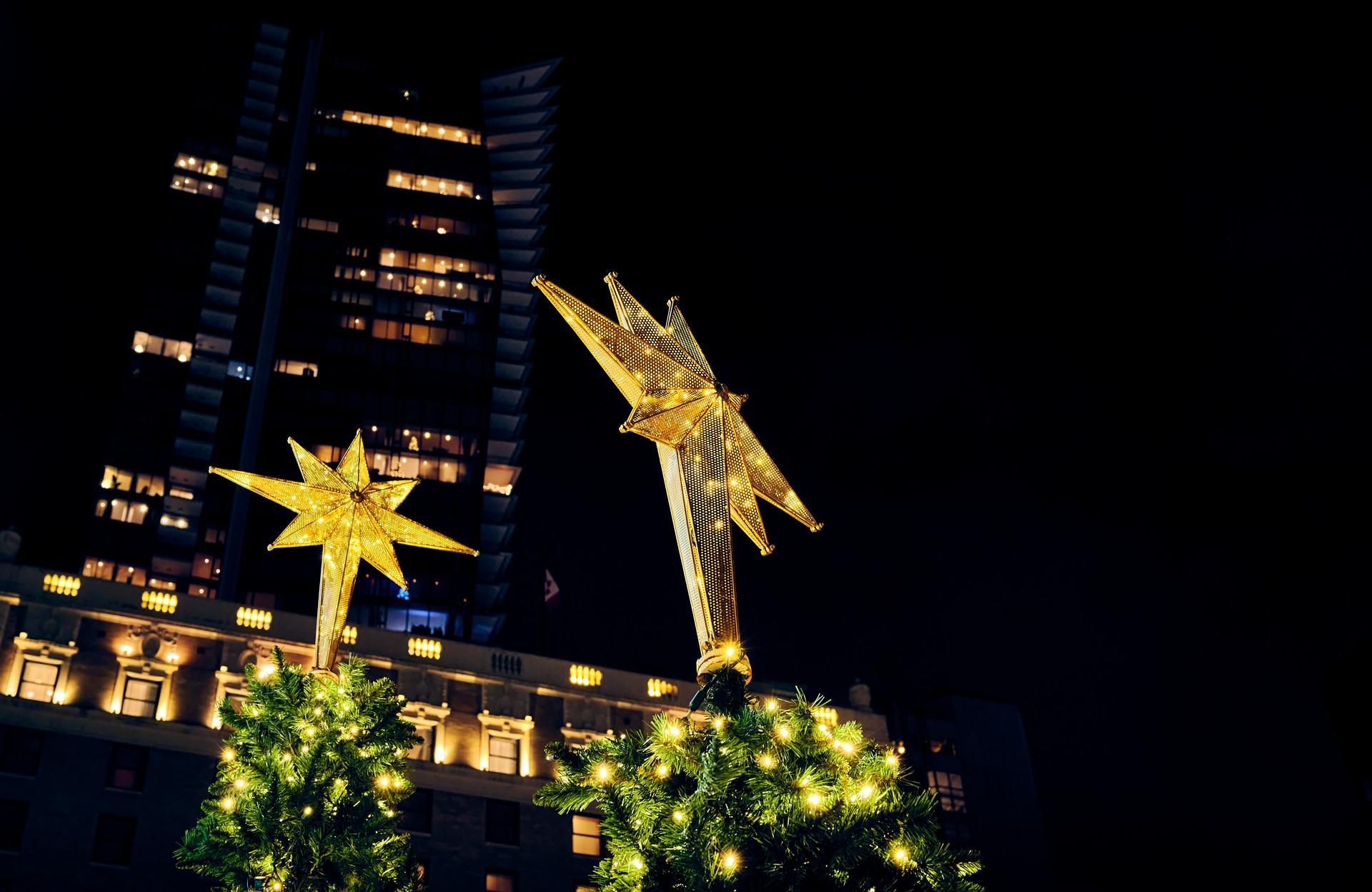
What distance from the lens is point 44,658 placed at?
4550 cm

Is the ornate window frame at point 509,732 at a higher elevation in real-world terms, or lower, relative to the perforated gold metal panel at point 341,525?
higher

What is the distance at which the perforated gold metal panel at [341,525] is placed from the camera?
23031 mm

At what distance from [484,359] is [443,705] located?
60.1 m

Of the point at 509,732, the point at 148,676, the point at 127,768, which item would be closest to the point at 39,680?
the point at 148,676

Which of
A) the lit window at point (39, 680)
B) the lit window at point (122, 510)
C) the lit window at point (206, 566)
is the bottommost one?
the lit window at point (39, 680)

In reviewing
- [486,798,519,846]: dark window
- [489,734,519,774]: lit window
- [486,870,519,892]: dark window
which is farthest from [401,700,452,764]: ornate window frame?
[486,870,519,892]: dark window

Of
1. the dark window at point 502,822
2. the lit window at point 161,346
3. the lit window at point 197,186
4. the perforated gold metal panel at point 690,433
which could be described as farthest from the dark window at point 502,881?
the lit window at point 197,186

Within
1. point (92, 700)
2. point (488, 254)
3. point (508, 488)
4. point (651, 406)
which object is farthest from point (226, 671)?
point (488, 254)

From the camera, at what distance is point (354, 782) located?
20875mm

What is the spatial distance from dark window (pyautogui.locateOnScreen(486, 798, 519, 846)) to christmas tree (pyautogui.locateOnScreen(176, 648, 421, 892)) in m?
29.4

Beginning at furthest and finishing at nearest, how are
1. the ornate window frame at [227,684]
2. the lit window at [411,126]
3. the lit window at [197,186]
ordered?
1. the lit window at [411,126]
2. the lit window at [197,186]
3. the ornate window frame at [227,684]

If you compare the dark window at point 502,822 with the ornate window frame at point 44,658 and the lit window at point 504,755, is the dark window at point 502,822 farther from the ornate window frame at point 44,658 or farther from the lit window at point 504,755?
the ornate window frame at point 44,658

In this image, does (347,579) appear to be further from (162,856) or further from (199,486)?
(199,486)

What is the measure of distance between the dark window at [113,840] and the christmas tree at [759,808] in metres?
37.1
